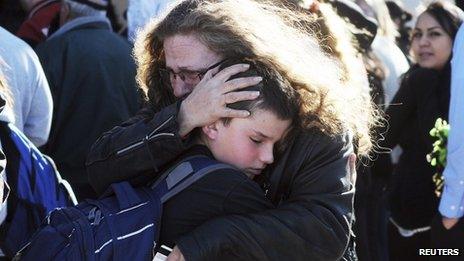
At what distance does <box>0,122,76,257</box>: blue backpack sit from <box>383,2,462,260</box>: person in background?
2.53 m

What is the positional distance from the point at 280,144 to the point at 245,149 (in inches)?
5.0

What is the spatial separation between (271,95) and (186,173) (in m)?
0.26

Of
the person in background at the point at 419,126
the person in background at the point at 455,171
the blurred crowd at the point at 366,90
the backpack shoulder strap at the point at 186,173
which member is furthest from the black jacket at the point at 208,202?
the person in background at the point at 419,126

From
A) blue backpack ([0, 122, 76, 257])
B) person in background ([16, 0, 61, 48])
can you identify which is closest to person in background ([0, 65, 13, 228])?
blue backpack ([0, 122, 76, 257])

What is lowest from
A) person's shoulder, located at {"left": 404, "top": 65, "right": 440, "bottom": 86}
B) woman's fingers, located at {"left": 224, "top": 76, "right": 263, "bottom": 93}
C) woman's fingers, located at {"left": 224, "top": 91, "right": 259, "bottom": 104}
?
person's shoulder, located at {"left": 404, "top": 65, "right": 440, "bottom": 86}

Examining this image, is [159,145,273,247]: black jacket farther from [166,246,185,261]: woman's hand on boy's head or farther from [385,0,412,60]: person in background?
[385,0,412,60]: person in background

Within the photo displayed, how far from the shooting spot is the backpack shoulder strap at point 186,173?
6.41ft

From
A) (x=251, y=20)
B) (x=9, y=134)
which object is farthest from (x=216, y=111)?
(x=9, y=134)

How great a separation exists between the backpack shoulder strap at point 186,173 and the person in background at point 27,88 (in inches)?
58.2

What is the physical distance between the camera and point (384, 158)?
511 centimetres

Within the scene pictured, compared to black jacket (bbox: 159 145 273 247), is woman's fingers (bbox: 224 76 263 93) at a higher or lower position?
higher

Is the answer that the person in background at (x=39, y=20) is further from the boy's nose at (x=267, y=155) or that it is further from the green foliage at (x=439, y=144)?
the boy's nose at (x=267, y=155)

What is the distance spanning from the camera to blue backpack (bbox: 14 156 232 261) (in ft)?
6.26

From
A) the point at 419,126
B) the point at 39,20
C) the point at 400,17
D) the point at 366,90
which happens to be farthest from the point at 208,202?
the point at 400,17
